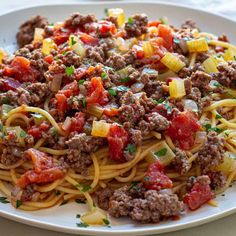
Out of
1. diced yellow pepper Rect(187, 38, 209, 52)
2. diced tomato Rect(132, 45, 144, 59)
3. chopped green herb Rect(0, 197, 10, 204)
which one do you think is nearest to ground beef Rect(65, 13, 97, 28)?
diced tomato Rect(132, 45, 144, 59)

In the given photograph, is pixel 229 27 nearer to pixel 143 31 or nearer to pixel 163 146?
pixel 143 31

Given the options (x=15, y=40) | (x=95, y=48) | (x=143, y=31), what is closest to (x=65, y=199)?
(x=95, y=48)

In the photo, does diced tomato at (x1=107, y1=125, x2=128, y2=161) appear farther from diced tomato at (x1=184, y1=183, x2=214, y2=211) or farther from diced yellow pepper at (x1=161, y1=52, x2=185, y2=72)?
diced yellow pepper at (x1=161, y1=52, x2=185, y2=72)

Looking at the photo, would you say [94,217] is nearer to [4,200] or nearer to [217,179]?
[4,200]

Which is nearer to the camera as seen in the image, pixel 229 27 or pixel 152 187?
pixel 152 187

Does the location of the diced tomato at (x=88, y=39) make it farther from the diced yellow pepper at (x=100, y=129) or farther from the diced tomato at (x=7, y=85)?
the diced yellow pepper at (x=100, y=129)

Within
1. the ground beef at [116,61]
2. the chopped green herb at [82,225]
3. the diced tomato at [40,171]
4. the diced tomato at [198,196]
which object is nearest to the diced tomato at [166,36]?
the ground beef at [116,61]

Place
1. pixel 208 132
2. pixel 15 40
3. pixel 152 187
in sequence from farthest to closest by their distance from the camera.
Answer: pixel 15 40 < pixel 208 132 < pixel 152 187
